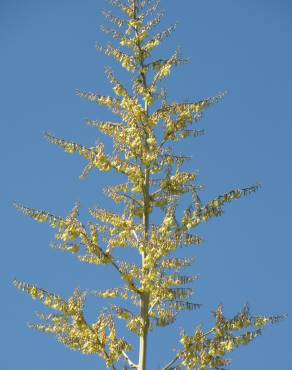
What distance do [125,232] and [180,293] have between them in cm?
173

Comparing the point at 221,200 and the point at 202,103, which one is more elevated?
the point at 202,103

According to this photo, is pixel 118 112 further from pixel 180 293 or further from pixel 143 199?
pixel 180 293

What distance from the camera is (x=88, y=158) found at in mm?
15156

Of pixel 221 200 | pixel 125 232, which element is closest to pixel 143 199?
pixel 125 232

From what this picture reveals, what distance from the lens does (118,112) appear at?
15938mm

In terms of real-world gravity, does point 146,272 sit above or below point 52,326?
above

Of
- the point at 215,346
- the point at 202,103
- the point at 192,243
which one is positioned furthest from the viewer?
the point at 202,103

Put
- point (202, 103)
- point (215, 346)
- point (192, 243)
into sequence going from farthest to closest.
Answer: point (202, 103) → point (192, 243) → point (215, 346)

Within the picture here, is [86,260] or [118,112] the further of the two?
[118,112]

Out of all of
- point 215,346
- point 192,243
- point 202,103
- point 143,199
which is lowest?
point 215,346

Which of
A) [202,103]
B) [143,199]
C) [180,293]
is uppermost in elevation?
[202,103]

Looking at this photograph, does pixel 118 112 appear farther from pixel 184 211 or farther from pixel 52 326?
pixel 52 326

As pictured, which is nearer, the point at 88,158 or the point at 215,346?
the point at 215,346

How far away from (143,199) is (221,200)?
193cm
